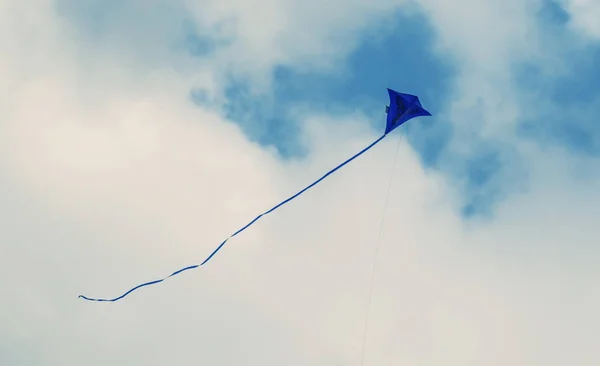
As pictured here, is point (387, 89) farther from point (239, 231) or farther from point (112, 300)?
point (112, 300)

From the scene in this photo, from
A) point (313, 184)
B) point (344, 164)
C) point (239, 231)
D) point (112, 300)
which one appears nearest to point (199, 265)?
point (239, 231)

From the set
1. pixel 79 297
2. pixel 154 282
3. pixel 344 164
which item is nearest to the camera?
pixel 344 164

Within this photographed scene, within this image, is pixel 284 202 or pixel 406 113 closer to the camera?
pixel 284 202

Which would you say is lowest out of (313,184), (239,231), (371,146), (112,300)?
(112,300)

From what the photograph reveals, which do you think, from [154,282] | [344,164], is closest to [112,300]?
[154,282]

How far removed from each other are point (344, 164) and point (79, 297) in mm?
20741

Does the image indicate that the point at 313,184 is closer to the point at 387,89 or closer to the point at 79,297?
the point at 387,89

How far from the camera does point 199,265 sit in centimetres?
2728

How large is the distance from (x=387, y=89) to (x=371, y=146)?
6.41 meters

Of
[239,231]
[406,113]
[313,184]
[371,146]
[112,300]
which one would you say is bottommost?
[112,300]

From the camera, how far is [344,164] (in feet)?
87.9

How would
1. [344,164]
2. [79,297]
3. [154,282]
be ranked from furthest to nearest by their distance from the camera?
[79,297] → [154,282] → [344,164]

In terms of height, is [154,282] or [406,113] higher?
[406,113]

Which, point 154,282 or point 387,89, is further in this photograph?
point 387,89
